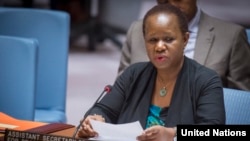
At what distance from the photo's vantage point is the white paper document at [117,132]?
1.65 meters

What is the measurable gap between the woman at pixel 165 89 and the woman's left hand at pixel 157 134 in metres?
0.12

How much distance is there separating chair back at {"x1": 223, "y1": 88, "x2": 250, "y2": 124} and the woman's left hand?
0.50 meters

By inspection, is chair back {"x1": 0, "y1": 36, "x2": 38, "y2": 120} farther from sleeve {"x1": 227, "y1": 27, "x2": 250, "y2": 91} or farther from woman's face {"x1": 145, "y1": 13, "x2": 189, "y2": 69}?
sleeve {"x1": 227, "y1": 27, "x2": 250, "y2": 91}

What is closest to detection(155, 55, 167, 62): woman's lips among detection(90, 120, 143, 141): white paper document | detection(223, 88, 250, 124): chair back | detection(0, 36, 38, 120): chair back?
detection(90, 120, 143, 141): white paper document

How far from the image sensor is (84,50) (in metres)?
6.73

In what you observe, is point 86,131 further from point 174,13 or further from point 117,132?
point 174,13

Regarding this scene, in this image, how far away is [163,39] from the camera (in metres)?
1.84

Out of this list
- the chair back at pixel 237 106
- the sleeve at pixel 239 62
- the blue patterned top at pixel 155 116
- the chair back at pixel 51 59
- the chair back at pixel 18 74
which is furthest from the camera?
the chair back at pixel 51 59

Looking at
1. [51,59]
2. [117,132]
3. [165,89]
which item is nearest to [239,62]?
[165,89]

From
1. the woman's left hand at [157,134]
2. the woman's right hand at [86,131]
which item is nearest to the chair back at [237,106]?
the woman's left hand at [157,134]

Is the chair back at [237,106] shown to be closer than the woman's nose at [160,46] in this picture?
No

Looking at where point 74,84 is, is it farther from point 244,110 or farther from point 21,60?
point 244,110

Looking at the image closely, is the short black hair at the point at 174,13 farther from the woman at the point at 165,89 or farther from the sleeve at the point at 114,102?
the sleeve at the point at 114,102

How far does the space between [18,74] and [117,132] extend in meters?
1.02
